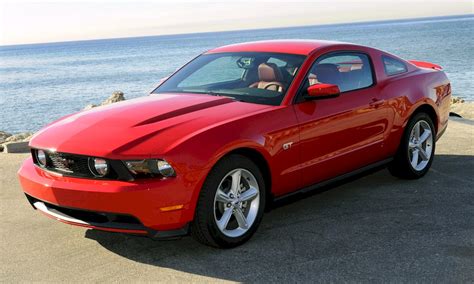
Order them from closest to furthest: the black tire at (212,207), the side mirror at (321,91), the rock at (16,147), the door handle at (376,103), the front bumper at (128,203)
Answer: the front bumper at (128,203), the black tire at (212,207), the side mirror at (321,91), the door handle at (376,103), the rock at (16,147)

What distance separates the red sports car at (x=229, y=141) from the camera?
13.1ft

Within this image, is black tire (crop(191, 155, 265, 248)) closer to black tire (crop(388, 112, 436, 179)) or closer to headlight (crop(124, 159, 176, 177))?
headlight (crop(124, 159, 176, 177))

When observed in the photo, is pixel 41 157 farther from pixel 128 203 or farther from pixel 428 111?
pixel 428 111

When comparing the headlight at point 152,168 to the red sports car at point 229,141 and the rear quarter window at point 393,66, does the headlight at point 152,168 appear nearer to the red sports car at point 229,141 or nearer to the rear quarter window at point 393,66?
the red sports car at point 229,141

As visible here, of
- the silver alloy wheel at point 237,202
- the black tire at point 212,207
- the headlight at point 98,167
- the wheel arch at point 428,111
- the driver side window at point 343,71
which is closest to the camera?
the headlight at point 98,167

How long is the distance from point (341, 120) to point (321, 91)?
504 millimetres

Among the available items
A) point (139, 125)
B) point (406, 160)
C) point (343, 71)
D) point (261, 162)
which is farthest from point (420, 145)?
point (139, 125)

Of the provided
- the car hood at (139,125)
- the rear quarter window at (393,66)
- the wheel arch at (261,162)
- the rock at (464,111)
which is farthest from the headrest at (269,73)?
the rock at (464,111)

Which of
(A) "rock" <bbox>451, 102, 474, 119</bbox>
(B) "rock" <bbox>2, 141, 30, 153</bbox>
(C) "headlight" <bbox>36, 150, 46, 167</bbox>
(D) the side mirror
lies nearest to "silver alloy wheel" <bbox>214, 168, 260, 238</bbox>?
(D) the side mirror

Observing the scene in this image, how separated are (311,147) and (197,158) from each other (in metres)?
1.32

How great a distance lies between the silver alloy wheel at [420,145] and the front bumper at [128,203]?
10.8 ft

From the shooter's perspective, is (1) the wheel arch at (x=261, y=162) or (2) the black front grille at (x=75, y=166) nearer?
(2) the black front grille at (x=75, y=166)

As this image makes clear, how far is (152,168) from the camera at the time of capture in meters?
3.98

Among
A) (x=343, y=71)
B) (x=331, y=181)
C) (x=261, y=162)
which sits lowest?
(x=331, y=181)
